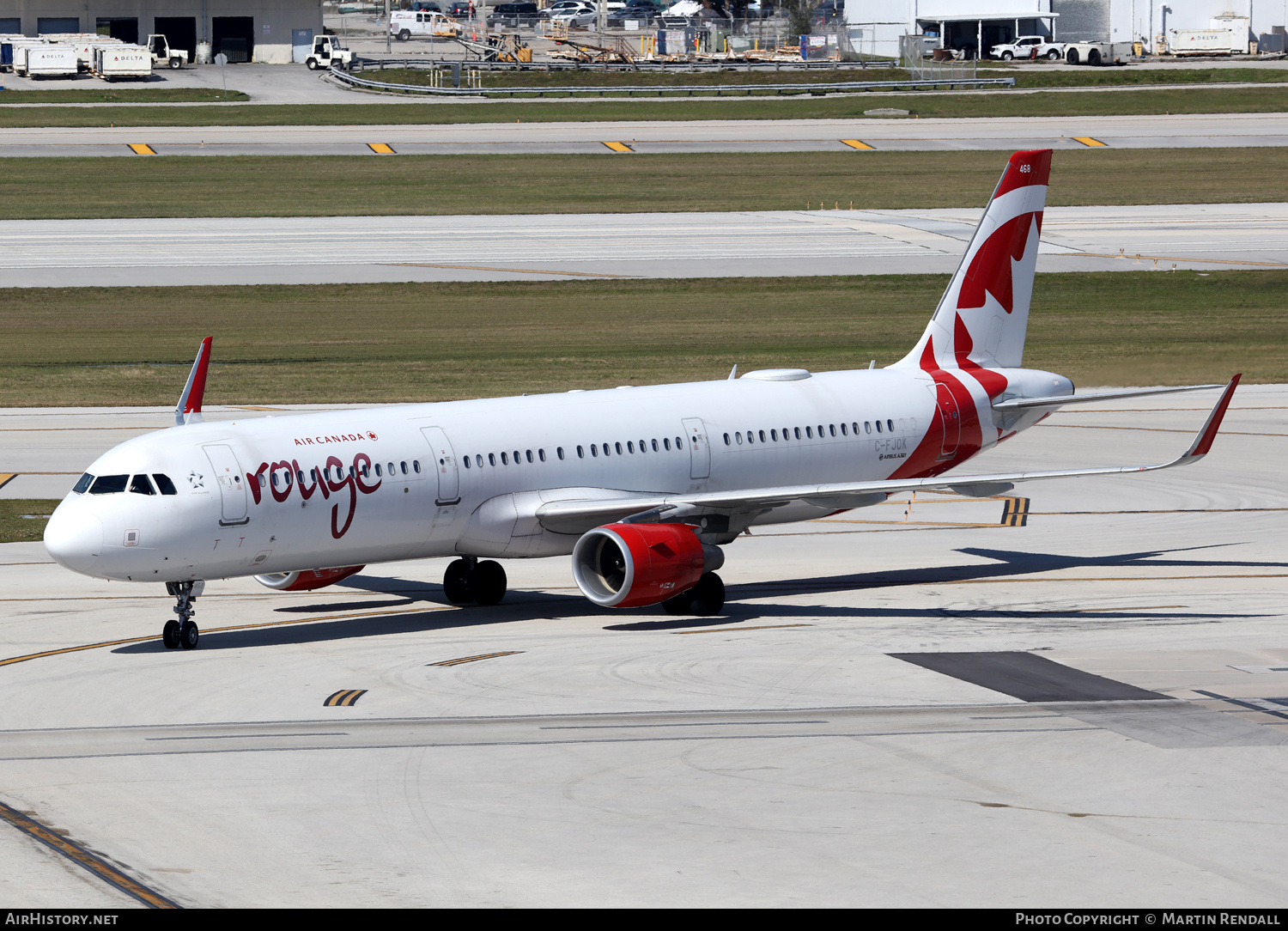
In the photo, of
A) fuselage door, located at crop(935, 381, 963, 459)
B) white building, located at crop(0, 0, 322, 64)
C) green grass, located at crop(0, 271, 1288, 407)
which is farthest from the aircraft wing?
white building, located at crop(0, 0, 322, 64)

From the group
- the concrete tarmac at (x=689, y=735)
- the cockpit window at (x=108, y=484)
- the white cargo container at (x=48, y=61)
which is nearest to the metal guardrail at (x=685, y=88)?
the white cargo container at (x=48, y=61)

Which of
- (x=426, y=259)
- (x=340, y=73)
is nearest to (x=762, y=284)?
(x=426, y=259)

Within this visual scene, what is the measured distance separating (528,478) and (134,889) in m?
16.9

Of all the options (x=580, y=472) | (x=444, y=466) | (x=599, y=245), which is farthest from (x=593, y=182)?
(x=444, y=466)

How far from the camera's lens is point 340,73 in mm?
159625

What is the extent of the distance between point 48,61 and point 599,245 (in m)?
83.7

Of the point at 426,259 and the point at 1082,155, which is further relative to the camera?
the point at 1082,155

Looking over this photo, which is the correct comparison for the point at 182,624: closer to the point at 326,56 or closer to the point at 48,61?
the point at 48,61

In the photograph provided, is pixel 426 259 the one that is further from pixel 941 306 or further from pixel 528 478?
pixel 528 478

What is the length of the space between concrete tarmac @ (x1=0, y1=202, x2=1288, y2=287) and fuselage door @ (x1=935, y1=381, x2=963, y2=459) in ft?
147

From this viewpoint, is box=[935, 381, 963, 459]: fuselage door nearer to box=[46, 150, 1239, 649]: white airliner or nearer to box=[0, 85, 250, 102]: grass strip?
box=[46, 150, 1239, 649]: white airliner

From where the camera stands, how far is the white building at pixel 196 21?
174000 millimetres

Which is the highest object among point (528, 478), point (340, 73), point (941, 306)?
point (340, 73)

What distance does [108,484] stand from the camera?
107ft
